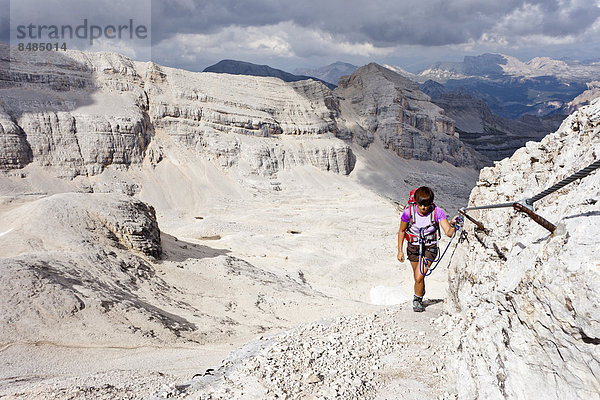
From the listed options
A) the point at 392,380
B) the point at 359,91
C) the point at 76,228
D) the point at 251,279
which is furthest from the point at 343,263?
the point at 359,91

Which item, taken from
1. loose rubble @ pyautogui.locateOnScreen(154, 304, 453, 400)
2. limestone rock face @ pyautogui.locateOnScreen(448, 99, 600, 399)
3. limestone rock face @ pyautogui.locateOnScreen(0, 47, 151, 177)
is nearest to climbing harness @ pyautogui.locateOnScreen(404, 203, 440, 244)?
limestone rock face @ pyautogui.locateOnScreen(448, 99, 600, 399)

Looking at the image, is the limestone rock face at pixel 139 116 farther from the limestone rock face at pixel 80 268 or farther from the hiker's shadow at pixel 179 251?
the limestone rock face at pixel 80 268

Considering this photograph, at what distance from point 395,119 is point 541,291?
172ft

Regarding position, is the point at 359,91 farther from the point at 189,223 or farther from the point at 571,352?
the point at 571,352

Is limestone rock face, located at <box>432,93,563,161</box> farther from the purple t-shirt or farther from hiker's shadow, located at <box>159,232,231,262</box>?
the purple t-shirt

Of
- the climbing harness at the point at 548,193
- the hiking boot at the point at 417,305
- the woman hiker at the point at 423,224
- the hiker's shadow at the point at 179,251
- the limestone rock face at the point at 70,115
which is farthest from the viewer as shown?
the limestone rock face at the point at 70,115

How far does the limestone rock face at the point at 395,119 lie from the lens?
51.8 m

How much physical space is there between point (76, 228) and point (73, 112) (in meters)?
24.7

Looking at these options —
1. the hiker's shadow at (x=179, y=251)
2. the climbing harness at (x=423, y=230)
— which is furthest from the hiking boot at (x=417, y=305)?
the hiker's shadow at (x=179, y=251)

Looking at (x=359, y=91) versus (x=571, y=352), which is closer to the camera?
(x=571, y=352)

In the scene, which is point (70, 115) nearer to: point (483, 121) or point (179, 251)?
point (179, 251)

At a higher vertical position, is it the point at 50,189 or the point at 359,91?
the point at 359,91

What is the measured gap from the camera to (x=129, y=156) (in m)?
32.8

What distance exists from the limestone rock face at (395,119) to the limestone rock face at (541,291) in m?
44.1
